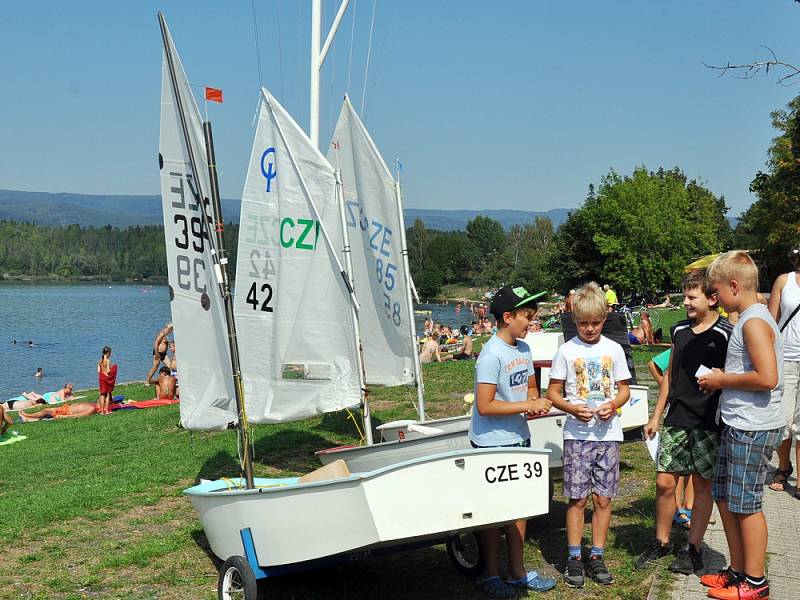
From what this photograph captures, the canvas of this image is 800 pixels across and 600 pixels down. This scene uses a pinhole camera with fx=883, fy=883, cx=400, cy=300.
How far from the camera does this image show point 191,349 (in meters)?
7.76

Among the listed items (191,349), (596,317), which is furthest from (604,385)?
(191,349)

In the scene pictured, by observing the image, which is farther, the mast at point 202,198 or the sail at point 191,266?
the sail at point 191,266

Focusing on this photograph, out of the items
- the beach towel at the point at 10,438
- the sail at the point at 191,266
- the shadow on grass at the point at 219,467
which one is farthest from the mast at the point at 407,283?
the beach towel at the point at 10,438

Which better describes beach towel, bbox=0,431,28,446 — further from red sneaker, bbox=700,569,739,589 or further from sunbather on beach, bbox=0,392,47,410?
red sneaker, bbox=700,569,739,589

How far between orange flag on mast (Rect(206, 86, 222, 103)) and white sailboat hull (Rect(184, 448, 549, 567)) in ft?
11.6

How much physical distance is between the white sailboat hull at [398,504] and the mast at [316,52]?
27.4 feet

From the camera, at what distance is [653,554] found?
6051 mm

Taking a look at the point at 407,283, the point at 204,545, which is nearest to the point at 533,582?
the point at 204,545

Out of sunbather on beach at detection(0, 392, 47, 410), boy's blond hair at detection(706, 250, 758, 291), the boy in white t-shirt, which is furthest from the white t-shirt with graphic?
sunbather on beach at detection(0, 392, 47, 410)

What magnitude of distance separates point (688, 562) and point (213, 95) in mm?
5180

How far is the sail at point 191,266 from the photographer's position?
7348mm

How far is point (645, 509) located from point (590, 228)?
6423 cm

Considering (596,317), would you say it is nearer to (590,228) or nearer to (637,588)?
→ (637,588)

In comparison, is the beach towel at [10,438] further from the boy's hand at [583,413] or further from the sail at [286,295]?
the boy's hand at [583,413]
